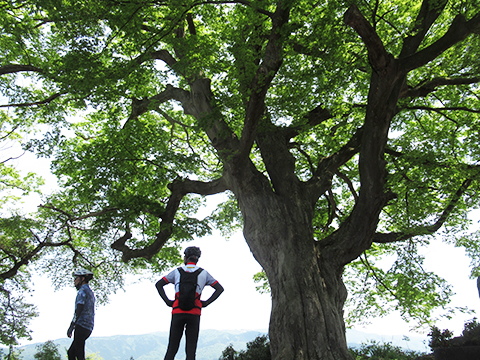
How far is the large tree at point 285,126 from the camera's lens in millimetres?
6016

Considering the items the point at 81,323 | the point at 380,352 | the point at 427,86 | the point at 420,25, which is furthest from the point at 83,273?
the point at 380,352

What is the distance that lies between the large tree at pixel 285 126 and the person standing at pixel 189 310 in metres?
1.94

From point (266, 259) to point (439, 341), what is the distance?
674 centimetres

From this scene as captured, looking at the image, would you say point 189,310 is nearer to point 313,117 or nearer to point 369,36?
point 369,36

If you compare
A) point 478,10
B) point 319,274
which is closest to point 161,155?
point 319,274

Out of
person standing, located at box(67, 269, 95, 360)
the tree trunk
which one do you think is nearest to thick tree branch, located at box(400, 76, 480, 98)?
the tree trunk

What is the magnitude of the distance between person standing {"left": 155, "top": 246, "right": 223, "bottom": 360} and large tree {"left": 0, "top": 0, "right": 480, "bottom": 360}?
1.94 metres

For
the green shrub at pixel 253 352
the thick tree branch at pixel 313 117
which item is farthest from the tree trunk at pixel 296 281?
the green shrub at pixel 253 352

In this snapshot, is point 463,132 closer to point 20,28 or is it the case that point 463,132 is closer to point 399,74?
point 399,74

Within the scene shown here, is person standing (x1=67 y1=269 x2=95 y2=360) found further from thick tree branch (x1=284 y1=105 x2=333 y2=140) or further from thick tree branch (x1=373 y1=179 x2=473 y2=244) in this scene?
thick tree branch (x1=373 y1=179 x2=473 y2=244)

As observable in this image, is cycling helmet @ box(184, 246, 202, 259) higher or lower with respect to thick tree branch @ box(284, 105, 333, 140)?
lower

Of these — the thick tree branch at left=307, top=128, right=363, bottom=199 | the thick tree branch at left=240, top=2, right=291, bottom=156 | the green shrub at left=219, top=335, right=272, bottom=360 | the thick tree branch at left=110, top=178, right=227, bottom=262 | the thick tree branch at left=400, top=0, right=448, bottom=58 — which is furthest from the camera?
the green shrub at left=219, top=335, right=272, bottom=360

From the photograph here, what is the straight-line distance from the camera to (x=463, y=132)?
10.3m

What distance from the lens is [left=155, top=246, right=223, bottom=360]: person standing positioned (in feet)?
13.6
